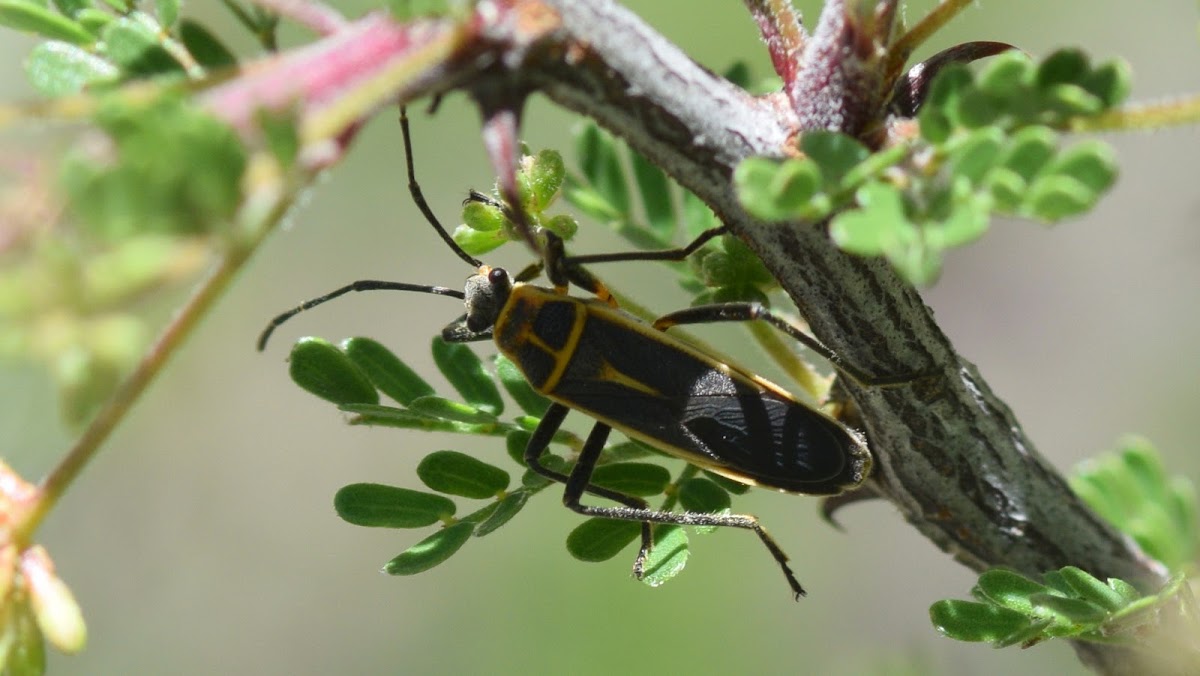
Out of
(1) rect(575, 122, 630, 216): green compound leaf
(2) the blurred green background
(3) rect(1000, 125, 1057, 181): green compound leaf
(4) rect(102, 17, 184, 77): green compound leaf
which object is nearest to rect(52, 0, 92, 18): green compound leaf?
(4) rect(102, 17, 184, 77): green compound leaf

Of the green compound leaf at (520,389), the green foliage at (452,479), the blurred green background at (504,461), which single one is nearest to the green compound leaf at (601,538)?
the green foliage at (452,479)

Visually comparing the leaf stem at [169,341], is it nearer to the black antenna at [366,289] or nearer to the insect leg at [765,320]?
the insect leg at [765,320]

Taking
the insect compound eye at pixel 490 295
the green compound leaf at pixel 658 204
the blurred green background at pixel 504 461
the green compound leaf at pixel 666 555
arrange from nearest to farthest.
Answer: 1. the green compound leaf at pixel 666 555
2. the green compound leaf at pixel 658 204
3. the insect compound eye at pixel 490 295
4. the blurred green background at pixel 504 461

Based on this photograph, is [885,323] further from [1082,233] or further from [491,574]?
[1082,233]

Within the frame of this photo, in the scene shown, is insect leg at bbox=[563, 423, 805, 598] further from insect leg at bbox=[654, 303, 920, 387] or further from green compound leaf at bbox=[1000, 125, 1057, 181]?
green compound leaf at bbox=[1000, 125, 1057, 181]

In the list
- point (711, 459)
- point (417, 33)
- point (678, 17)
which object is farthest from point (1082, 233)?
point (417, 33)

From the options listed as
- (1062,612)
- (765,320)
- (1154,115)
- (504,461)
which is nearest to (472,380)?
(765,320)

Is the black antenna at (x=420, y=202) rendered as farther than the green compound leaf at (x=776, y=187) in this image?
Yes

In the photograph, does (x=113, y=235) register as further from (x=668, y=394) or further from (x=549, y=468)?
(x=668, y=394)
